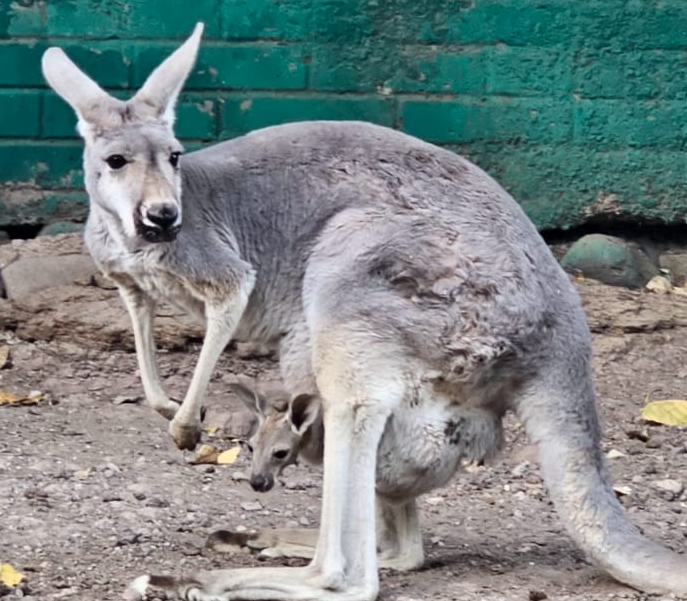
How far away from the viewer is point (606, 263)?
6.71 metres

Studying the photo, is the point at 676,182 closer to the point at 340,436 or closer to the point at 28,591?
the point at 340,436

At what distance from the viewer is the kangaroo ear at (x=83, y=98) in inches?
167

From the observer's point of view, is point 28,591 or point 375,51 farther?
point 375,51

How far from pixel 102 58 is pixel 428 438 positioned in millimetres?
3094

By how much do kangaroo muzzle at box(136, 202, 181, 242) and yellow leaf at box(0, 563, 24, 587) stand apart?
36.7 inches

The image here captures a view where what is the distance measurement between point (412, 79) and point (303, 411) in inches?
111

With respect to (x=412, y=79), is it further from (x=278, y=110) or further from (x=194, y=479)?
(x=194, y=479)

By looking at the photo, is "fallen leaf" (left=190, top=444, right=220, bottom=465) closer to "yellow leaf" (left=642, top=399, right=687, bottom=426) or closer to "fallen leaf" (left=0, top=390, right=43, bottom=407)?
"fallen leaf" (left=0, top=390, right=43, bottom=407)

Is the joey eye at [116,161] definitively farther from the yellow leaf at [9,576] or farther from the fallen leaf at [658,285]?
the fallen leaf at [658,285]

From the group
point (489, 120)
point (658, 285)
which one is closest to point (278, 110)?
point (489, 120)

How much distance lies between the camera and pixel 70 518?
4.74 meters

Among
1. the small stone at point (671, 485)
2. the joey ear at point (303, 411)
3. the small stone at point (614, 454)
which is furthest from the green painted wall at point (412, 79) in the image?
the joey ear at point (303, 411)

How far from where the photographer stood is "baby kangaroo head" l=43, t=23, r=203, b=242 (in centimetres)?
406

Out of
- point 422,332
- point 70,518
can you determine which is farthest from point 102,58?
point 422,332
